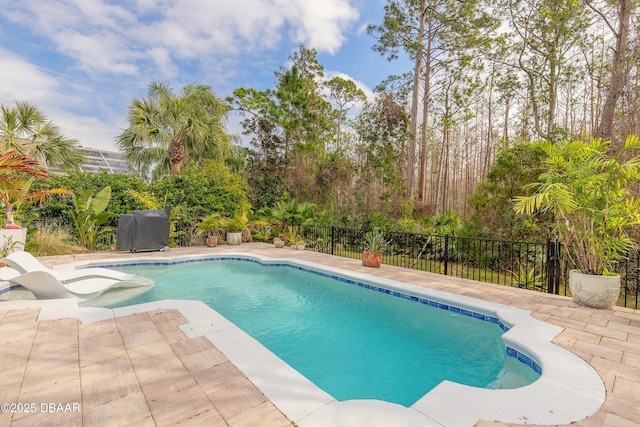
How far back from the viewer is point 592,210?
4.09m

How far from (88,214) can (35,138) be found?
4770 mm

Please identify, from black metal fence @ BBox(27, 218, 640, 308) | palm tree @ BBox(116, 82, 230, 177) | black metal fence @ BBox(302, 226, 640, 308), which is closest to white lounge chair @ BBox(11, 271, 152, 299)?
black metal fence @ BBox(27, 218, 640, 308)

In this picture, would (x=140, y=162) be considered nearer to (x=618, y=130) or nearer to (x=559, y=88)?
(x=618, y=130)

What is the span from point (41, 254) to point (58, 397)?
882 centimetres

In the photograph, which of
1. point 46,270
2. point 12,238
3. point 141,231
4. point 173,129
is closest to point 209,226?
point 141,231

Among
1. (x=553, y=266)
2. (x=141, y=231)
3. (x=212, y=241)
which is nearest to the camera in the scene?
(x=553, y=266)

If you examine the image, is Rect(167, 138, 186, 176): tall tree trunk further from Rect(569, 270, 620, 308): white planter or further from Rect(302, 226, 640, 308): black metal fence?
Rect(569, 270, 620, 308): white planter

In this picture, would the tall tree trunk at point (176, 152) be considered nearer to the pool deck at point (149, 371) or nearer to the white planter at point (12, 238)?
the white planter at point (12, 238)

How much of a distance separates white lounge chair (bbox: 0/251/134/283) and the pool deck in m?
0.64

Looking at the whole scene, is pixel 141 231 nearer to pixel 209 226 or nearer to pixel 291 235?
pixel 209 226

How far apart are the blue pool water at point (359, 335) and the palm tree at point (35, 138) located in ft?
27.4

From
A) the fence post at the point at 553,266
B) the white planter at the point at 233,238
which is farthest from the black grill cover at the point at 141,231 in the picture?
the fence post at the point at 553,266

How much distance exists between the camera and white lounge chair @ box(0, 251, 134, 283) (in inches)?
173

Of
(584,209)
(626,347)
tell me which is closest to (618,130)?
(584,209)
